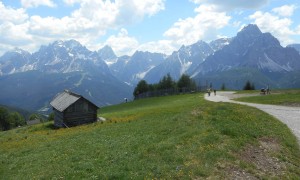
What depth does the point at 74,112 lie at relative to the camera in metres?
65.2

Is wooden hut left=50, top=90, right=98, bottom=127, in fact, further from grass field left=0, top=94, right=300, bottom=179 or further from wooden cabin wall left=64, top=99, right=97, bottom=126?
grass field left=0, top=94, right=300, bottom=179

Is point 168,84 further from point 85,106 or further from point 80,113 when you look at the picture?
point 80,113

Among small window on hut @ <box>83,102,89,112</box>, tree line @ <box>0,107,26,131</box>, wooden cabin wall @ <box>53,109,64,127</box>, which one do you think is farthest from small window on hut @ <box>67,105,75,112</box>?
tree line @ <box>0,107,26,131</box>

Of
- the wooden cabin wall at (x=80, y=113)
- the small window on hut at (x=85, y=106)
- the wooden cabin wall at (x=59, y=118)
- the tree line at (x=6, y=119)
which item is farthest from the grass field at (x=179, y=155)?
the tree line at (x=6, y=119)

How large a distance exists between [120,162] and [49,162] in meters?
6.75

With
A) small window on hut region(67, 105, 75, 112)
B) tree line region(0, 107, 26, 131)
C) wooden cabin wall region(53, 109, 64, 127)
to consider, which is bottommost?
tree line region(0, 107, 26, 131)

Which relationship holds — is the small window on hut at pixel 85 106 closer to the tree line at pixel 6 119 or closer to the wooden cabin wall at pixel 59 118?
the wooden cabin wall at pixel 59 118

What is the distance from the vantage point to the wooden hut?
210ft

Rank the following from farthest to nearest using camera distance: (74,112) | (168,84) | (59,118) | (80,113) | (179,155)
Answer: (168,84), (59,118), (80,113), (74,112), (179,155)

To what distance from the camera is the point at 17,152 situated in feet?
110

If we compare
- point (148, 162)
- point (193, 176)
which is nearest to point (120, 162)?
point (148, 162)

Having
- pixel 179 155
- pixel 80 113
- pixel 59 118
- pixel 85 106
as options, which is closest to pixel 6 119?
pixel 59 118

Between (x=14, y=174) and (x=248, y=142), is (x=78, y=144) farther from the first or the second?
(x=248, y=142)

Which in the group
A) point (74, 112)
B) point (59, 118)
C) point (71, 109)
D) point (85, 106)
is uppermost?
point (85, 106)
